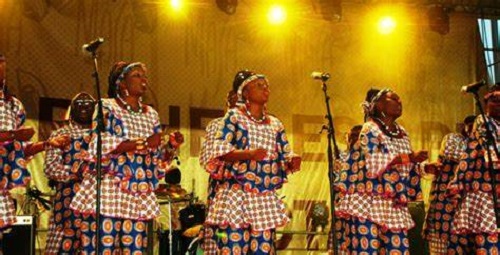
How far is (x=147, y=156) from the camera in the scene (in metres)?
5.13

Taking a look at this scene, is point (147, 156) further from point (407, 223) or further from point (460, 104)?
point (460, 104)

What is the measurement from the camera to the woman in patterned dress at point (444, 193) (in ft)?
24.5

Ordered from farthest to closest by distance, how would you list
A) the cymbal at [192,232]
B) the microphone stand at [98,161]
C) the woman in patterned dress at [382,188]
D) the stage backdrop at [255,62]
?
the stage backdrop at [255,62] < the cymbal at [192,232] < the woman in patterned dress at [382,188] < the microphone stand at [98,161]

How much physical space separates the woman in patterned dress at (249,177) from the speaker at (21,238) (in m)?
1.80

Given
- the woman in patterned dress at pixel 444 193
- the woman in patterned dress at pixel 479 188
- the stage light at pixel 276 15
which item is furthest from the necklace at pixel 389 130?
the stage light at pixel 276 15

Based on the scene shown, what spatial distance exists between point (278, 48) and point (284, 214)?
15.5ft

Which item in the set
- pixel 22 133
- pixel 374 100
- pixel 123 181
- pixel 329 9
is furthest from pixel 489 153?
pixel 329 9

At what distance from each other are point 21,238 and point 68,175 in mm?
699

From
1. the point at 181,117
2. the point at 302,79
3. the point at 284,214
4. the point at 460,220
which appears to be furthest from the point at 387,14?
the point at 284,214

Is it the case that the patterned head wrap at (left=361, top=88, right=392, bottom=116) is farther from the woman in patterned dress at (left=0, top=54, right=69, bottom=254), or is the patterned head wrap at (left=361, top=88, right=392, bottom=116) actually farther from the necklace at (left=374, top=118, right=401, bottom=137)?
the woman in patterned dress at (left=0, top=54, right=69, bottom=254)

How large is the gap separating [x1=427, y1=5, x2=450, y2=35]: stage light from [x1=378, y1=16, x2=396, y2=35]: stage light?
562 mm

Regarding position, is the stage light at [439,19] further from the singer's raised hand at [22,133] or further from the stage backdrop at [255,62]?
the singer's raised hand at [22,133]

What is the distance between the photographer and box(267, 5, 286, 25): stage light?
31.6ft

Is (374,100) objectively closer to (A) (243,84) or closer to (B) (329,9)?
(A) (243,84)
